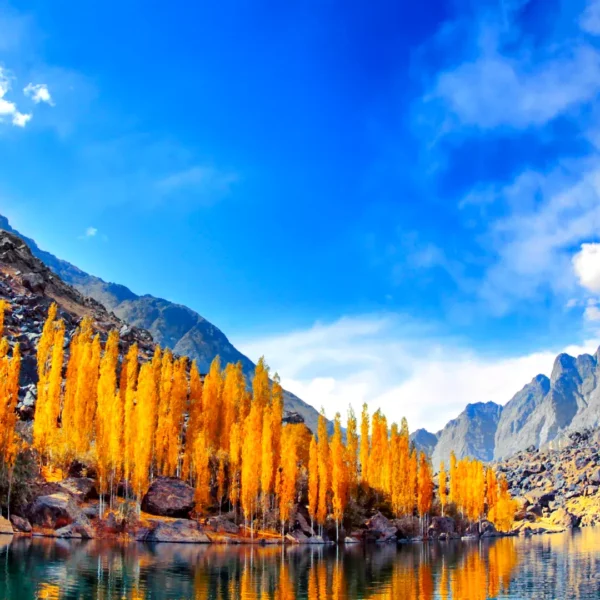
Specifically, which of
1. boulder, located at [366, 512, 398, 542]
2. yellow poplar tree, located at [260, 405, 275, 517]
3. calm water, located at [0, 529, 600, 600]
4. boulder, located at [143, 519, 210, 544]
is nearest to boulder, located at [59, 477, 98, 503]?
boulder, located at [143, 519, 210, 544]

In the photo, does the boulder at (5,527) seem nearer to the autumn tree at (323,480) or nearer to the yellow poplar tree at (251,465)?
the yellow poplar tree at (251,465)

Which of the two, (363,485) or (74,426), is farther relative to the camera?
(363,485)

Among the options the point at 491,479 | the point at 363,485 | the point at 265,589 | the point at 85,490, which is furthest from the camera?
the point at 491,479

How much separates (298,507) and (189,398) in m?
27.4

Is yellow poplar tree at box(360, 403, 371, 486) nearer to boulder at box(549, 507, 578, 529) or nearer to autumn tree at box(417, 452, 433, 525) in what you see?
autumn tree at box(417, 452, 433, 525)

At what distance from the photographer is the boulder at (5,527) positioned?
5591 centimetres

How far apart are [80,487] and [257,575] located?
36.3m

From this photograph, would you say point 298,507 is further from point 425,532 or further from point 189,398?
point 425,532

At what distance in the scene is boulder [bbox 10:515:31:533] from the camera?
5741 cm

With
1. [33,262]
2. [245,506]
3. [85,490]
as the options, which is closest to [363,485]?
[245,506]

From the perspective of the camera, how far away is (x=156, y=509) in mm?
73125

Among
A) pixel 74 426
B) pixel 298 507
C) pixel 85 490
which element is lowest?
pixel 298 507

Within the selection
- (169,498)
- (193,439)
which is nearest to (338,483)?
(193,439)

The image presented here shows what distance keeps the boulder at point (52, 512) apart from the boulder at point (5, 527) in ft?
9.49
